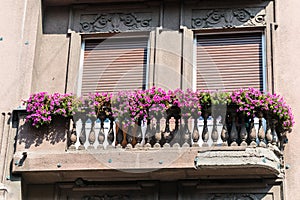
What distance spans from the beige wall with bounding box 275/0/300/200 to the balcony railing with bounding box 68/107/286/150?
10.8 inches

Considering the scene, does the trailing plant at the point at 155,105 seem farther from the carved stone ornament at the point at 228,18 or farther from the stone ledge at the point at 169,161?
the carved stone ornament at the point at 228,18

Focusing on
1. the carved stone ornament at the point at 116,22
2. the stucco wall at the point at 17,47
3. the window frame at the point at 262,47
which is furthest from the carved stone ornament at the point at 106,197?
the carved stone ornament at the point at 116,22

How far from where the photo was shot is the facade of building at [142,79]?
12734mm

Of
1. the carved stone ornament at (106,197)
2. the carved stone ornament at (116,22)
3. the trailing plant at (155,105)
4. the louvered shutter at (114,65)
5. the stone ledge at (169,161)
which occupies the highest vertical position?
the carved stone ornament at (116,22)

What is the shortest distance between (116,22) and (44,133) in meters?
2.92

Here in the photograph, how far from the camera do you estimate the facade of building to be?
12.7 meters

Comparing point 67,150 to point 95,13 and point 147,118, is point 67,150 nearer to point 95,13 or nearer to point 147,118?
point 147,118

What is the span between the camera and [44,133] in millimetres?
13344

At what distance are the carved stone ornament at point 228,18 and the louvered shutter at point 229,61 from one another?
22cm

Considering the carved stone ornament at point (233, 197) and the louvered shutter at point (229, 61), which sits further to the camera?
the louvered shutter at point (229, 61)

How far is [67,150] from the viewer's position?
43.1 ft

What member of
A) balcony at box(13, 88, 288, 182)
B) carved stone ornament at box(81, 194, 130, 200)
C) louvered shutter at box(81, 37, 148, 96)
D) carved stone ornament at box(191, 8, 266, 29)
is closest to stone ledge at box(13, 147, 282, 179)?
balcony at box(13, 88, 288, 182)

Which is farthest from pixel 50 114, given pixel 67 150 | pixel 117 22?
pixel 117 22

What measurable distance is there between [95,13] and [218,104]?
3712 mm
